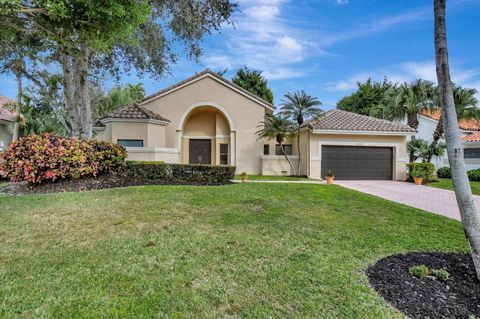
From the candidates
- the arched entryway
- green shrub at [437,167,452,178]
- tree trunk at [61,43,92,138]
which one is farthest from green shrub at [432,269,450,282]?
green shrub at [437,167,452,178]

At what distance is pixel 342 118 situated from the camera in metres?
21.2

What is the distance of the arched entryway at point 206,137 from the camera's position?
71.2 feet

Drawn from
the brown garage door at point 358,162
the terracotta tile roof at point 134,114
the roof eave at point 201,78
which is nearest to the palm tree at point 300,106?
the roof eave at point 201,78

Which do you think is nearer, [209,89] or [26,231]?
[26,231]

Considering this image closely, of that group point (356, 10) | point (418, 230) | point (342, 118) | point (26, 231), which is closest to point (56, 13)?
point (26, 231)

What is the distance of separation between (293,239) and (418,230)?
3271 millimetres

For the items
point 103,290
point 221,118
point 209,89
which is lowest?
point 103,290

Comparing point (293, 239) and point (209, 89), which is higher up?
point (209, 89)

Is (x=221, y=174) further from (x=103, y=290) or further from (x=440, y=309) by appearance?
(x=440, y=309)

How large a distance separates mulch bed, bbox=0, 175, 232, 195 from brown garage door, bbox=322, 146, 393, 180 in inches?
438

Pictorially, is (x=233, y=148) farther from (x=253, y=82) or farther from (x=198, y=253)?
(x=253, y=82)

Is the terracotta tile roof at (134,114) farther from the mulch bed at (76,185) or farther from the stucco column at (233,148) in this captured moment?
the mulch bed at (76,185)

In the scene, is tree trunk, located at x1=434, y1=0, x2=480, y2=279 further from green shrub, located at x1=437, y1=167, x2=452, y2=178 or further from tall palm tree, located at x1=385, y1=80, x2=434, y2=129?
green shrub, located at x1=437, y1=167, x2=452, y2=178

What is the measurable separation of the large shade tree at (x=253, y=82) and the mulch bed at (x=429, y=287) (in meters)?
33.0
